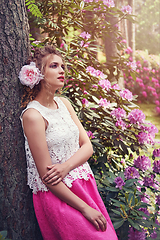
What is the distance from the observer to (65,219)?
1.30 metres

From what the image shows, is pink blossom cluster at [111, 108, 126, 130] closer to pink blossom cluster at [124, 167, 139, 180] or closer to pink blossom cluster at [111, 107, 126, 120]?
pink blossom cluster at [111, 107, 126, 120]

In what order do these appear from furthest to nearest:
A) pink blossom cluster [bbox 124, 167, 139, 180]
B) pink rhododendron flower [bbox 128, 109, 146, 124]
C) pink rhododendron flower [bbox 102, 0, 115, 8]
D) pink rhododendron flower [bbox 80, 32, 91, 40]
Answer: pink rhododendron flower [bbox 102, 0, 115, 8] → pink rhododendron flower [bbox 80, 32, 91, 40] → pink rhododendron flower [bbox 128, 109, 146, 124] → pink blossom cluster [bbox 124, 167, 139, 180]

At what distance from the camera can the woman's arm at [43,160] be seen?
1.28 meters

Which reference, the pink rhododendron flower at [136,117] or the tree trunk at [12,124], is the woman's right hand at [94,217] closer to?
the tree trunk at [12,124]

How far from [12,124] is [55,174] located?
459 mm

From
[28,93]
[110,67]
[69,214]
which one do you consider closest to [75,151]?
[69,214]

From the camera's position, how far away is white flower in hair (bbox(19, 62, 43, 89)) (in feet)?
4.53

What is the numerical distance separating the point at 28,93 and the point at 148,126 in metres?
1.42

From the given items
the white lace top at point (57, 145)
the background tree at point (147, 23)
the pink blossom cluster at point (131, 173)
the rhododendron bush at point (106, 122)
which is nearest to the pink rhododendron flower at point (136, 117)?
the rhododendron bush at point (106, 122)

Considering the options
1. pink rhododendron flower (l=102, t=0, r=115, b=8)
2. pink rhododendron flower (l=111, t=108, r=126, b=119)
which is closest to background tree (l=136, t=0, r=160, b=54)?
pink rhododendron flower (l=102, t=0, r=115, b=8)

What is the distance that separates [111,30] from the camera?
9.10ft

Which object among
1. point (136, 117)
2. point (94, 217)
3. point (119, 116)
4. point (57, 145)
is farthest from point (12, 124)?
point (136, 117)

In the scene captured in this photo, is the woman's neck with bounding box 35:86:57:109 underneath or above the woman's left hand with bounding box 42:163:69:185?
above

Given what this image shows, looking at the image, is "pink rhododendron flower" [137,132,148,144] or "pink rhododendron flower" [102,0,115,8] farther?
"pink rhododendron flower" [102,0,115,8]
